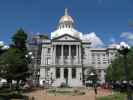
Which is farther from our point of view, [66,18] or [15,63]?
[66,18]

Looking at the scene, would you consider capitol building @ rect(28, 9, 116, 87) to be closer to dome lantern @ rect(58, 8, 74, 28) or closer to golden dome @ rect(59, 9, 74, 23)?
dome lantern @ rect(58, 8, 74, 28)

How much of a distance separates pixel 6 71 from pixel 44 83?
181 feet

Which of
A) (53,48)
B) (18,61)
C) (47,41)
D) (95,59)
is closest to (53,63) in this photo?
(53,48)

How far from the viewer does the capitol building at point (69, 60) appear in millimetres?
117250

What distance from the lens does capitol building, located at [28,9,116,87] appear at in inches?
4616

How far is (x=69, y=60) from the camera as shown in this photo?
4803 inches

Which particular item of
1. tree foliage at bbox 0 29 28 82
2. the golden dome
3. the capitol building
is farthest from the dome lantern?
tree foliage at bbox 0 29 28 82

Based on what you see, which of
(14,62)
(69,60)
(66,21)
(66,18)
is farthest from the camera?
(66,18)

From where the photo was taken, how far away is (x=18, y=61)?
220 ft

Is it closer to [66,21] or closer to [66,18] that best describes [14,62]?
[66,21]

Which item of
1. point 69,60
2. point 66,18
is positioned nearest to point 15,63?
point 69,60

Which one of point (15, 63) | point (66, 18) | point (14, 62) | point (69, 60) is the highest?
point (66, 18)

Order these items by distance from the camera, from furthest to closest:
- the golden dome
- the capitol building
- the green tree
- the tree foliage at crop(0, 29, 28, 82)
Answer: the golden dome → the capitol building → the green tree → the tree foliage at crop(0, 29, 28, 82)

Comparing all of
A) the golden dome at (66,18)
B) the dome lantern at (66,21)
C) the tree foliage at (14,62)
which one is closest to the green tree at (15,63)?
the tree foliage at (14,62)
